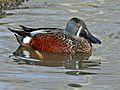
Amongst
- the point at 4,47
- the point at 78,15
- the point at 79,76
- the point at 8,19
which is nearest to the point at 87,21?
the point at 78,15

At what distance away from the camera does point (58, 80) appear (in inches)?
371

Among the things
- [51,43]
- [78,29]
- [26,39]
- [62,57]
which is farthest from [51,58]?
[78,29]

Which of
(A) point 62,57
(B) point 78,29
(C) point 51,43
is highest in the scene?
(B) point 78,29

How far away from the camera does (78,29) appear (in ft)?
41.9

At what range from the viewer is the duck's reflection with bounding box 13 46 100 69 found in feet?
35.8

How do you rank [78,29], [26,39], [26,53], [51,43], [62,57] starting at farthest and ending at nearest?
[78,29], [26,39], [51,43], [26,53], [62,57]

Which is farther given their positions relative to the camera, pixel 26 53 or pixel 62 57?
pixel 26 53

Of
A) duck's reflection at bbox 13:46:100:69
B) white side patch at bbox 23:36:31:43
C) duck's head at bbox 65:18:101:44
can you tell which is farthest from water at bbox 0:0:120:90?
duck's head at bbox 65:18:101:44

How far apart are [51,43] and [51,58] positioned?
2.18ft

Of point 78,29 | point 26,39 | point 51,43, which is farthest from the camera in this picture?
point 78,29

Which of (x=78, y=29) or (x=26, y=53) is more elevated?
(x=78, y=29)

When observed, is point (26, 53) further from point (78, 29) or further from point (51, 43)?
point (78, 29)

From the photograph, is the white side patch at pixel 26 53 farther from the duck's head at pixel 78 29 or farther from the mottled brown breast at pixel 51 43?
the duck's head at pixel 78 29

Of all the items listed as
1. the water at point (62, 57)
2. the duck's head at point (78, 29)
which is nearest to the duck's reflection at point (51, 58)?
the water at point (62, 57)
